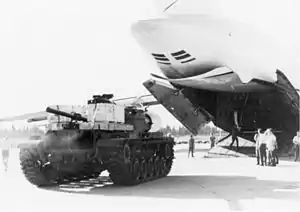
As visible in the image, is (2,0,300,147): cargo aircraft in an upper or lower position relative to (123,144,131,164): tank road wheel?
upper

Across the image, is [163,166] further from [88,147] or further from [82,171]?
[88,147]

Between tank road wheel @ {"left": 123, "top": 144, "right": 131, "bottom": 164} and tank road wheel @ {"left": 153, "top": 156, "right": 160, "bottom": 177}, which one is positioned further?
tank road wheel @ {"left": 153, "top": 156, "right": 160, "bottom": 177}

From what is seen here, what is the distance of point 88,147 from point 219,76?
30.2ft

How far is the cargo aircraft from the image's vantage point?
16953 millimetres

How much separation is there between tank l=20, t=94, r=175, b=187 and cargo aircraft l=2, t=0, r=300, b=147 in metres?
5.10

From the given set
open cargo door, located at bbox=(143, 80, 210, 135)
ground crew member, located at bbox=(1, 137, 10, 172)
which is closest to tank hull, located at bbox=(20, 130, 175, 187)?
ground crew member, located at bbox=(1, 137, 10, 172)

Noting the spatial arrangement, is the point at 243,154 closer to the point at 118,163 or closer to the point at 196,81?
the point at 196,81

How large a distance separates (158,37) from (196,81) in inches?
122

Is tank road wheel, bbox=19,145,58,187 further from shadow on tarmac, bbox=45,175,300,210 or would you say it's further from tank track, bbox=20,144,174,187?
shadow on tarmac, bbox=45,175,300,210

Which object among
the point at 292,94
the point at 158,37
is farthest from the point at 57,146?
the point at 292,94

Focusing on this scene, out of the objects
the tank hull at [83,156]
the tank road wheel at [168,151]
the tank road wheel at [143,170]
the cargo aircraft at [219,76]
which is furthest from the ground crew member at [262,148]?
the tank hull at [83,156]

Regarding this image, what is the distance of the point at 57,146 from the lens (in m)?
10.5

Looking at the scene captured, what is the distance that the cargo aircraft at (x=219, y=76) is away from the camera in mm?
16953

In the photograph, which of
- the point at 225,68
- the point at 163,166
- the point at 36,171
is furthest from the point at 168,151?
the point at 225,68
